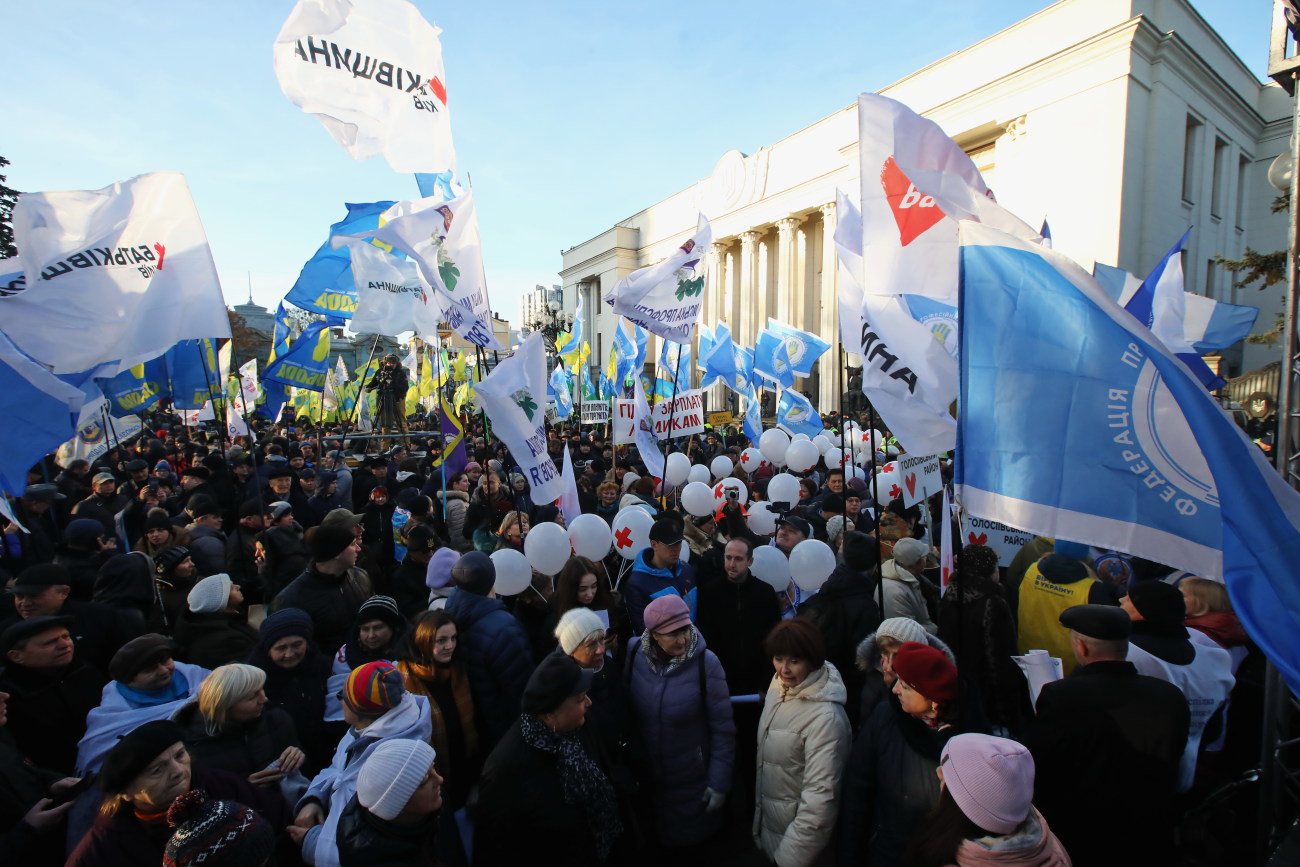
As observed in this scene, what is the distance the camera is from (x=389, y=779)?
6.36 feet

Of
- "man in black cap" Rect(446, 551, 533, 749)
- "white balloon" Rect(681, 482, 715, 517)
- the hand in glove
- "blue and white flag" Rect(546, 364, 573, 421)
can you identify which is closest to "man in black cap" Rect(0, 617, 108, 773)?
"man in black cap" Rect(446, 551, 533, 749)

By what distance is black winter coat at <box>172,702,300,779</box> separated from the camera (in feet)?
8.16

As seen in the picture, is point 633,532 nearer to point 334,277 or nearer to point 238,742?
point 238,742

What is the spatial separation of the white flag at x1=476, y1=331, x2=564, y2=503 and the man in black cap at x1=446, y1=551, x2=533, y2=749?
61.3 inches

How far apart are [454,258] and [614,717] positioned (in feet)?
12.2

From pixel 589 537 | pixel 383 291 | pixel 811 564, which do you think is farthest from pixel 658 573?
pixel 383 291

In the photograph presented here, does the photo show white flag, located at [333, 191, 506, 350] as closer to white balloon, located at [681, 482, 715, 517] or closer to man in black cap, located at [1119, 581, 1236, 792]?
white balloon, located at [681, 482, 715, 517]

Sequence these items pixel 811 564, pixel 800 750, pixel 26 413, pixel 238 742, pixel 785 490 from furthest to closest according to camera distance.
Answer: pixel 785 490 → pixel 811 564 → pixel 26 413 → pixel 800 750 → pixel 238 742

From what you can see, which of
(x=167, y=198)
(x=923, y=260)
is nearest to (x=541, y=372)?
(x=923, y=260)

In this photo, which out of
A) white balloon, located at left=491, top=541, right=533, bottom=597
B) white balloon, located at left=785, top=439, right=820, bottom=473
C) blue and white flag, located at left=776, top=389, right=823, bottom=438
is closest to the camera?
white balloon, located at left=491, top=541, right=533, bottom=597

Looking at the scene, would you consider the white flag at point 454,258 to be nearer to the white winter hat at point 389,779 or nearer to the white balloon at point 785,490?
the white balloon at point 785,490

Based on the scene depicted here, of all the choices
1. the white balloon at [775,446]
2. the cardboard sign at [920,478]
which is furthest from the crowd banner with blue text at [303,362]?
the cardboard sign at [920,478]

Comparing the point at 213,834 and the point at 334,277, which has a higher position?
the point at 334,277

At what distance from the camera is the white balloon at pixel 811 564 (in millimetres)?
4289
